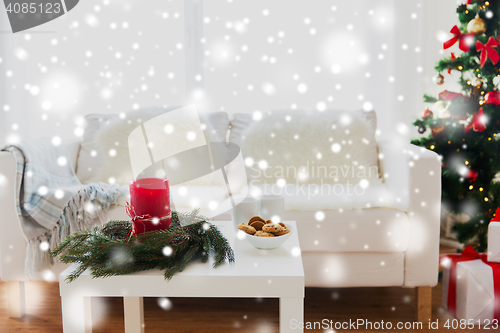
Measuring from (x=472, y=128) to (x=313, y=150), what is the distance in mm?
799

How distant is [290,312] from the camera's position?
31.8 inches

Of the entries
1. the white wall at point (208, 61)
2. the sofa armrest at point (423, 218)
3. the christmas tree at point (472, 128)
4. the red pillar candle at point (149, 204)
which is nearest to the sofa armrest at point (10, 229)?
the red pillar candle at point (149, 204)

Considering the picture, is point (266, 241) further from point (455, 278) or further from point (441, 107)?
point (441, 107)

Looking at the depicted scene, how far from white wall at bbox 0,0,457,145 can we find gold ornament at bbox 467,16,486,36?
2.28ft

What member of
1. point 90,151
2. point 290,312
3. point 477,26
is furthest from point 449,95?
point 90,151

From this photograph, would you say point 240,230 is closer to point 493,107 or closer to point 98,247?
point 98,247

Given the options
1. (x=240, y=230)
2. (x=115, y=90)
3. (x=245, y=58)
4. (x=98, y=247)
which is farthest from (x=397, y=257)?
(x=115, y=90)

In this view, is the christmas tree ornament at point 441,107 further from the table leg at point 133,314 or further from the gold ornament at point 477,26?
the table leg at point 133,314

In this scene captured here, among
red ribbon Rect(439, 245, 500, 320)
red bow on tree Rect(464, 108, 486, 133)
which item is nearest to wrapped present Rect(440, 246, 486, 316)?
red ribbon Rect(439, 245, 500, 320)

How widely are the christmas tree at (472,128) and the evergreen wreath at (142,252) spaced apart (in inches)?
59.1

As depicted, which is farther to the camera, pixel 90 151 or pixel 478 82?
pixel 90 151

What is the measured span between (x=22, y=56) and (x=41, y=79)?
0.18m

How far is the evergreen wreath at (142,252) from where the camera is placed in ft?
2.69

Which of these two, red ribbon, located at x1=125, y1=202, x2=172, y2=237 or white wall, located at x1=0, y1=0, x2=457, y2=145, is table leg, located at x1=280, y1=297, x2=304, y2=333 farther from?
white wall, located at x1=0, y1=0, x2=457, y2=145
